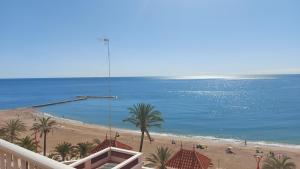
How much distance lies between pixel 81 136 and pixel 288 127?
4171 centimetres

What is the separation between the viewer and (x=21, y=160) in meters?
3.19

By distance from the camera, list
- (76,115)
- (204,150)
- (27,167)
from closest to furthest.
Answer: (27,167) → (204,150) → (76,115)

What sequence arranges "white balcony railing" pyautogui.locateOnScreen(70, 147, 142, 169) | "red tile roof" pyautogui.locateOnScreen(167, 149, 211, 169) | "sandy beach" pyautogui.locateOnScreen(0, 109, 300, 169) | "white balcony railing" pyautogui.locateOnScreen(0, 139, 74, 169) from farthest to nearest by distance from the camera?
"sandy beach" pyautogui.locateOnScreen(0, 109, 300, 169) → "red tile roof" pyautogui.locateOnScreen(167, 149, 211, 169) → "white balcony railing" pyautogui.locateOnScreen(70, 147, 142, 169) → "white balcony railing" pyautogui.locateOnScreen(0, 139, 74, 169)

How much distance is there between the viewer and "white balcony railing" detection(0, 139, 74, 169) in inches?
104

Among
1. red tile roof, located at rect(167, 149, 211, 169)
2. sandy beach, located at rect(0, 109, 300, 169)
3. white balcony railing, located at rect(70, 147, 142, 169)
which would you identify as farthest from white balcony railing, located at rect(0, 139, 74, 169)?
sandy beach, located at rect(0, 109, 300, 169)

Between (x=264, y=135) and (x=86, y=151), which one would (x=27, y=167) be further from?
(x=264, y=135)

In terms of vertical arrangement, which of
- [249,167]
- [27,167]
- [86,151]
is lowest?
[249,167]

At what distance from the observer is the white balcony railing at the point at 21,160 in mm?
2640

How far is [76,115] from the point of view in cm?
8244

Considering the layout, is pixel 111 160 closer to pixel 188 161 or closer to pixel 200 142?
pixel 188 161

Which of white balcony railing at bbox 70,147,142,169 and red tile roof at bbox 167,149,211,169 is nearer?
white balcony railing at bbox 70,147,142,169

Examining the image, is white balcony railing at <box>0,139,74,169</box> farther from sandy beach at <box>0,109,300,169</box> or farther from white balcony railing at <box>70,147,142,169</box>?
sandy beach at <box>0,109,300,169</box>

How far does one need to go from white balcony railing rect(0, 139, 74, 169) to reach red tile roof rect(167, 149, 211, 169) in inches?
801

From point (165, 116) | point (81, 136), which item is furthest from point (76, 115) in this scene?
point (81, 136)
